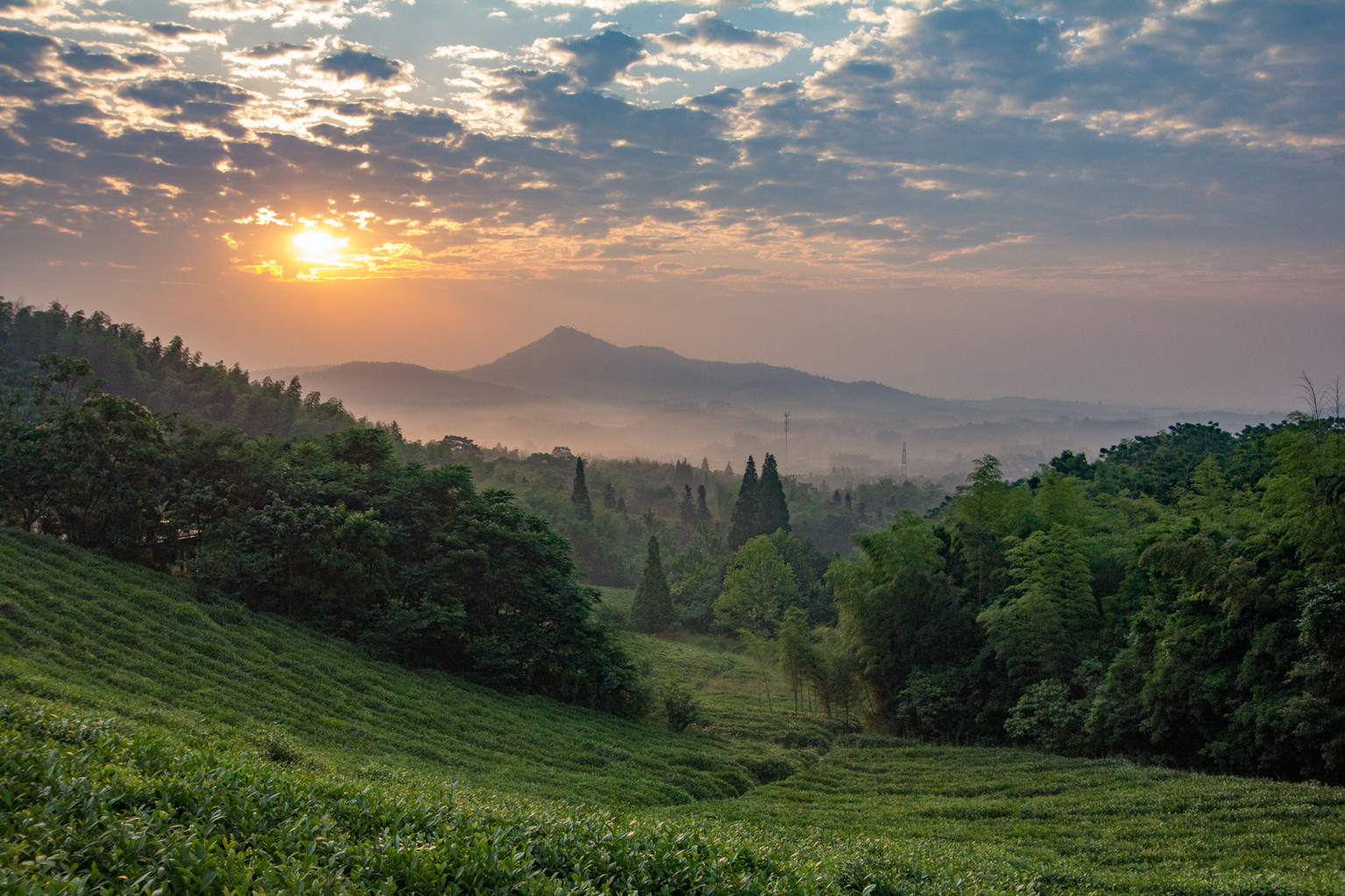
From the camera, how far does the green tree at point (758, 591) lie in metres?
54.7

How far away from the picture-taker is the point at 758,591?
55.2 m

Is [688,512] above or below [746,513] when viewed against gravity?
below

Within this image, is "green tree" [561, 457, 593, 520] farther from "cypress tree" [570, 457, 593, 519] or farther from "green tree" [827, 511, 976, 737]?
"green tree" [827, 511, 976, 737]

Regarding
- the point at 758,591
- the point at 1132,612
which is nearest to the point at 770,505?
the point at 758,591

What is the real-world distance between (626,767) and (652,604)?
38082 mm

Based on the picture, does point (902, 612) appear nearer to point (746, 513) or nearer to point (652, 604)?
point (652, 604)

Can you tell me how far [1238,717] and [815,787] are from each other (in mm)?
9849

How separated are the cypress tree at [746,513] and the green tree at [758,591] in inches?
335

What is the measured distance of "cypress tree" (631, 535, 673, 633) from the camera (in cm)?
5612

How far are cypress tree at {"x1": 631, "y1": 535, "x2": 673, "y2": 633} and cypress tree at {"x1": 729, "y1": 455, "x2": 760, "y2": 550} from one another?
404 inches

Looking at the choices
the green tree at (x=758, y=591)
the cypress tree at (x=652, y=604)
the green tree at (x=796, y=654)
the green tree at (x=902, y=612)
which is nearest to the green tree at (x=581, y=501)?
the cypress tree at (x=652, y=604)

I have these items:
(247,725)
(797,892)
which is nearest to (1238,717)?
(797,892)

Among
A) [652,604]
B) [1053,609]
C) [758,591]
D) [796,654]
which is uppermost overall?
[1053,609]

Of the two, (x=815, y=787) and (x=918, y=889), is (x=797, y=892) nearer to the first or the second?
(x=918, y=889)
